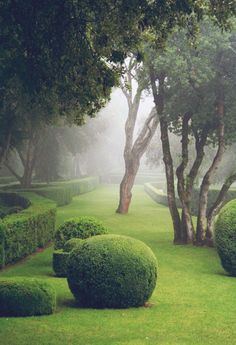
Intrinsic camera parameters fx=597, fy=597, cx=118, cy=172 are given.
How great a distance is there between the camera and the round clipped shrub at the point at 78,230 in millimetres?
18531

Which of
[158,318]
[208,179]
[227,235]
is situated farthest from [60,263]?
[208,179]

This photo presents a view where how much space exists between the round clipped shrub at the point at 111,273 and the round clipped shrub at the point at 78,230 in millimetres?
5710

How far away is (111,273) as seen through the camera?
12.2 metres

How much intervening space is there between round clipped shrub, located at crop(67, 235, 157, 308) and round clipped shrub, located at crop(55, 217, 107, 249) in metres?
5.71

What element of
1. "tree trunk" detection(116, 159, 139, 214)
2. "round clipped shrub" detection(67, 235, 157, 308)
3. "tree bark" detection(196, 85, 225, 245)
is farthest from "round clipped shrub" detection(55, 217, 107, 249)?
"tree trunk" detection(116, 159, 139, 214)

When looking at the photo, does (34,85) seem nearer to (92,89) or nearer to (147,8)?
(92,89)

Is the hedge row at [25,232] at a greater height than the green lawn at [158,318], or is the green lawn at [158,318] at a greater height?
the hedge row at [25,232]

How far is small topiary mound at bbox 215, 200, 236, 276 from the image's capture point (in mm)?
17141

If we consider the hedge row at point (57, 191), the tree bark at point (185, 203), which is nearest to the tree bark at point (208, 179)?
the tree bark at point (185, 203)

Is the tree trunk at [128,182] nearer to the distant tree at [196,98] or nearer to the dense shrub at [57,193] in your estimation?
the dense shrub at [57,193]

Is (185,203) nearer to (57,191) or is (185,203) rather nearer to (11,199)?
(11,199)

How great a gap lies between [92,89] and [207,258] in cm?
1057

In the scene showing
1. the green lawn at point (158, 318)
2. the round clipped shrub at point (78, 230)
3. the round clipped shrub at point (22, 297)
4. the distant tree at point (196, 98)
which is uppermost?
the distant tree at point (196, 98)

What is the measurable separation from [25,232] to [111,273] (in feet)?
28.6
